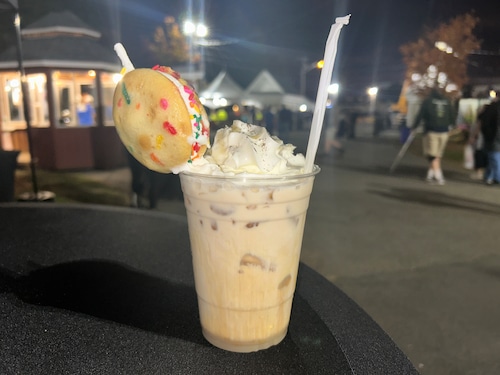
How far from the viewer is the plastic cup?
997 millimetres

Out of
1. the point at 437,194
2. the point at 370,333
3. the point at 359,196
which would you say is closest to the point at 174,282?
the point at 370,333

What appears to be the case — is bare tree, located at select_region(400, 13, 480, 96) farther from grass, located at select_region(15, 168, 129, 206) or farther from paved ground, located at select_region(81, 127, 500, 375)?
grass, located at select_region(15, 168, 129, 206)

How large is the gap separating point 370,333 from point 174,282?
0.63 metres

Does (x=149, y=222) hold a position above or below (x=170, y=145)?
below

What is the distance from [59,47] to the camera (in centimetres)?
848

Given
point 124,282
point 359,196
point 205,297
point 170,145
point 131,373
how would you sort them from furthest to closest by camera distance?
point 359,196
point 124,282
point 205,297
point 170,145
point 131,373

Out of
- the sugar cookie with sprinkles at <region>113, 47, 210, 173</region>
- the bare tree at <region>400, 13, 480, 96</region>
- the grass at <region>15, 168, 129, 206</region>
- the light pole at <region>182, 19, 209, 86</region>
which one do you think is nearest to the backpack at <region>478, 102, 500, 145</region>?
the grass at <region>15, 168, 129, 206</region>

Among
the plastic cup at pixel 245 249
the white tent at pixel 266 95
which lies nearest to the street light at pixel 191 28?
the white tent at pixel 266 95

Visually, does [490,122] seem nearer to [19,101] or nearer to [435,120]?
[435,120]

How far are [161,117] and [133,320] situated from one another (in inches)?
21.3

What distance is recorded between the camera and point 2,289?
3.96 feet

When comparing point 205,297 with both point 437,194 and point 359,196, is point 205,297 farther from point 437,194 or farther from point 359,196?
point 437,194

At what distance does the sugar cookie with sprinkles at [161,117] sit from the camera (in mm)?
970

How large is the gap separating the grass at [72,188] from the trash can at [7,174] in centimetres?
149
